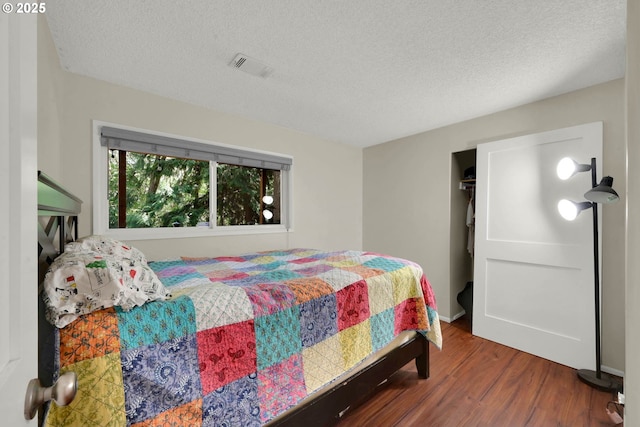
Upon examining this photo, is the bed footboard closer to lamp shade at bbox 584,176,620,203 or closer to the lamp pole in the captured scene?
the lamp pole

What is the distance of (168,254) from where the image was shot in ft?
7.92

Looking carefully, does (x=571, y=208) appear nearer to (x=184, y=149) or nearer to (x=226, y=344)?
(x=226, y=344)

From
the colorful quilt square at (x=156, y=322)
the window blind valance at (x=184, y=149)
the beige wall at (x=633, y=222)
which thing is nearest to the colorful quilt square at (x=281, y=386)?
the colorful quilt square at (x=156, y=322)

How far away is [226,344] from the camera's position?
3.42 ft

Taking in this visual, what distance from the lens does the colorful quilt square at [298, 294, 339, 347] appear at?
1291 mm

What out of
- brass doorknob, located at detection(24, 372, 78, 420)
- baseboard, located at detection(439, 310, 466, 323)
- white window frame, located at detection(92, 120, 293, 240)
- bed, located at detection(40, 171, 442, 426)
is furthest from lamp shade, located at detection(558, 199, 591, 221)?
brass doorknob, located at detection(24, 372, 78, 420)

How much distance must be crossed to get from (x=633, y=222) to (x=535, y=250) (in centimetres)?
234

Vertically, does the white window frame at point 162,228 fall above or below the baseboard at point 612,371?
above

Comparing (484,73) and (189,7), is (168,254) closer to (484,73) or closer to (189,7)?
(189,7)

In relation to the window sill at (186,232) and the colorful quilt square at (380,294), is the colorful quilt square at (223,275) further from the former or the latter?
the window sill at (186,232)

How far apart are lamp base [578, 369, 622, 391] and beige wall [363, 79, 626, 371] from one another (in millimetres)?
174

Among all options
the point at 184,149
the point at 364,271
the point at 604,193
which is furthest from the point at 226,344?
the point at 604,193

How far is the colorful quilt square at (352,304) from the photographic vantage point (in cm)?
147

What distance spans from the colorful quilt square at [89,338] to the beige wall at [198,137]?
119 cm
